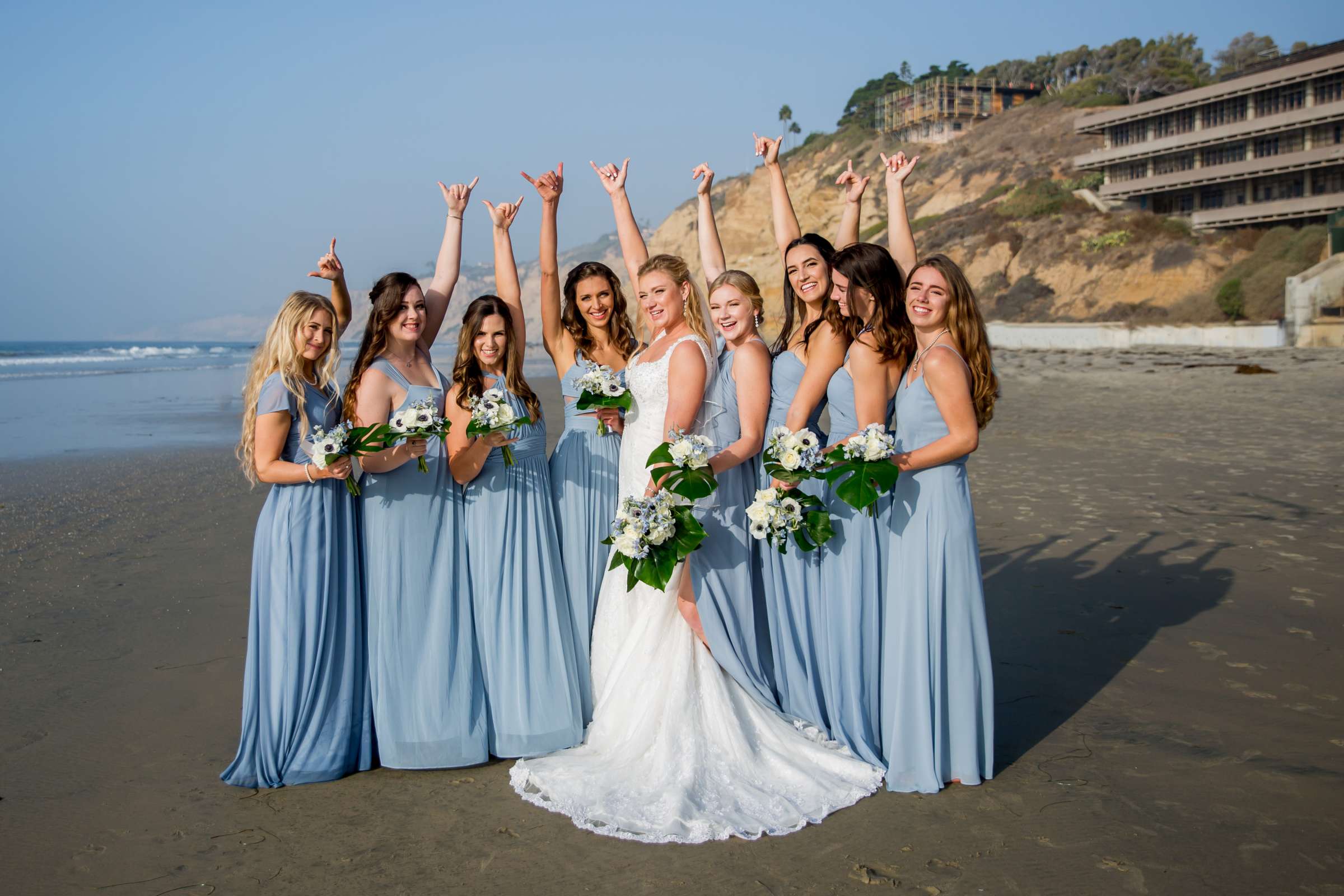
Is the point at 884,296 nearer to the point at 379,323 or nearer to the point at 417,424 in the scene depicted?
the point at 417,424

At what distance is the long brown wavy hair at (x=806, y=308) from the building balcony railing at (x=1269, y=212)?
45755 mm

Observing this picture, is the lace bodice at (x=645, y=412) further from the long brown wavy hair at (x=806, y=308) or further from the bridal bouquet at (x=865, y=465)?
the bridal bouquet at (x=865, y=465)

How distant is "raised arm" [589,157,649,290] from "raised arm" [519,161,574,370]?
1.23ft

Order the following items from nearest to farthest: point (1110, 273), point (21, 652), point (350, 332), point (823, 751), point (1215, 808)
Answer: point (1215, 808), point (823, 751), point (21, 652), point (1110, 273), point (350, 332)

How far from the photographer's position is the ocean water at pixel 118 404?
55.7ft

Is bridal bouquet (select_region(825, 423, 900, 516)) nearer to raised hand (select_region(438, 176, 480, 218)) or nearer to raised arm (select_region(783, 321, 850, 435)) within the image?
raised arm (select_region(783, 321, 850, 435))

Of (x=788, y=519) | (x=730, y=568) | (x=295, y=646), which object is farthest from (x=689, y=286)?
(x=295, y=646)

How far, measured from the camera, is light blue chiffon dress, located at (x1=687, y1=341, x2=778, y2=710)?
4.61 m

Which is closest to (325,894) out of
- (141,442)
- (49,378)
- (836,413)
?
(836,413)

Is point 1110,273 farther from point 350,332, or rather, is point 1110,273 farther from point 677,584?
point 350,332

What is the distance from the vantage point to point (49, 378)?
36.2 m

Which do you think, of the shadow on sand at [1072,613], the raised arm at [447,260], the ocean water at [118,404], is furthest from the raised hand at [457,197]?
the ocean water at [118,404]

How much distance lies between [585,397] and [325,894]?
2256 millimetres

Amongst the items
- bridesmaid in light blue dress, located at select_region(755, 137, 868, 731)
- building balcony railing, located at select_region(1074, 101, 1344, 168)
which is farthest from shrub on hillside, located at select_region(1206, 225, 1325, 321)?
bridesmaid in light blue dress, located at select_region(755, 137, 868, 731)
